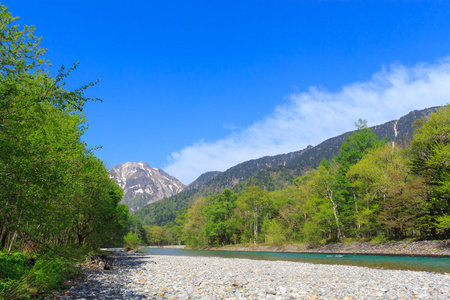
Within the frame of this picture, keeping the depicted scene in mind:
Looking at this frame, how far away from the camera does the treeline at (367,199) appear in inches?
1320

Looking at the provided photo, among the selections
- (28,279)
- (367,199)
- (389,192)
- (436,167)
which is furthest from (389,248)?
(28,279)

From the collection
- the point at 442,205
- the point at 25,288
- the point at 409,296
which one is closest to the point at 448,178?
the point at 442,205

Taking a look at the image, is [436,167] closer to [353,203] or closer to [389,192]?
[389,192]

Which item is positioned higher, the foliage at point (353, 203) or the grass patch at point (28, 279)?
the foliage at point (353, 203)

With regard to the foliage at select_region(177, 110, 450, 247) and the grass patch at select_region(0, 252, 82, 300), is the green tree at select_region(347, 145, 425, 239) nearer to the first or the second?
the foliage at select_region(177, 110, 450, 247)

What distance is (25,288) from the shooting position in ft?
26.0

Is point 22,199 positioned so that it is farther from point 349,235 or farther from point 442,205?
point 349,235

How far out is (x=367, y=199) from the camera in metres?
43.1

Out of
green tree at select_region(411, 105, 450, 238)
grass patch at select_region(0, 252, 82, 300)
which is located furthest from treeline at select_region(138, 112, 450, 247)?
grass patch at select_region(0, 252, 82, 300)

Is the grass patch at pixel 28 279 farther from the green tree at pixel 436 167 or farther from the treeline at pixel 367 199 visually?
the green tree at pixel 436 167

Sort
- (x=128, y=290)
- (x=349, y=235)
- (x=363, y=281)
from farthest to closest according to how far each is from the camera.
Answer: (x=349, y=235)
(x=363, y=281)
(x=128, y=290)

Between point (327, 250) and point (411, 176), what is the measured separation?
762 inches

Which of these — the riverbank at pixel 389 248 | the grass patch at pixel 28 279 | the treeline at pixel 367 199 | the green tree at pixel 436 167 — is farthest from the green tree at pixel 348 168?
the grass patch at pixel 28 279

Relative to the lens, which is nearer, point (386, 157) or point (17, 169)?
point (17, 169)
